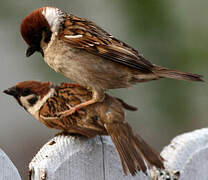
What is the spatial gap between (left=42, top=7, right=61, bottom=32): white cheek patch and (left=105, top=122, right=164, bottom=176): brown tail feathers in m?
0.74

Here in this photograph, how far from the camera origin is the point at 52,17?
121 inches

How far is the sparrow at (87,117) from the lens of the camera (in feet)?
8.57

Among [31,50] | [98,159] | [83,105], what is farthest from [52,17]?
[98,159]

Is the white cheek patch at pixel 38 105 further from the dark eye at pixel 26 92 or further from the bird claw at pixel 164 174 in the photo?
the bird claw at pixel 164 174

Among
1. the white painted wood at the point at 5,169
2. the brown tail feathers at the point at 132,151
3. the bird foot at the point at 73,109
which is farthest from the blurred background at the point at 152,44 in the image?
the white painted wood at the point at 5,169

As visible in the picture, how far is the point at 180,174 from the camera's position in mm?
2818

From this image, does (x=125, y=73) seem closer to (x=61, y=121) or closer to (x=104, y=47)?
(x=104, y=47)

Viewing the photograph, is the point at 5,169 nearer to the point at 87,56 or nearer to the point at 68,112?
the point at 68,112

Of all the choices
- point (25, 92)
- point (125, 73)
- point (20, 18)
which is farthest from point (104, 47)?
point (20, 18)

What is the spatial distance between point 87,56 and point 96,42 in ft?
0.34

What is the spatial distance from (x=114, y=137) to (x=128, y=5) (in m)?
2.40

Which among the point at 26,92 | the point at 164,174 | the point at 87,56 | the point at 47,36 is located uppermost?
the point at 47,36

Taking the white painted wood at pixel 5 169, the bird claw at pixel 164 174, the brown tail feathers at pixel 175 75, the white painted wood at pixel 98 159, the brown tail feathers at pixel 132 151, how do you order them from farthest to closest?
the brown tail feathers at pixel 175 75 < the bird claw at pixel 164 174 < the brown tail feathers at pixel 132 151 < the white painted wood at pixel 98 159 < the white painted wood at pixel 5 169

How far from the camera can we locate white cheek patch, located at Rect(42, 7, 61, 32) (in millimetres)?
3041
